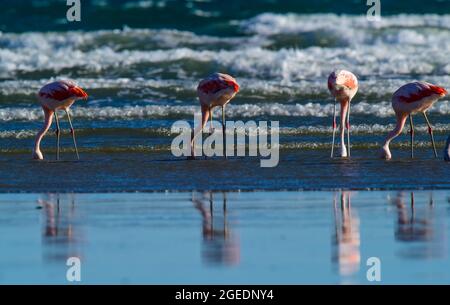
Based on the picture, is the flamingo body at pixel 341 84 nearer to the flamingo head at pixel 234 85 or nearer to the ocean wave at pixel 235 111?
the flamingo head at pixel 234 85

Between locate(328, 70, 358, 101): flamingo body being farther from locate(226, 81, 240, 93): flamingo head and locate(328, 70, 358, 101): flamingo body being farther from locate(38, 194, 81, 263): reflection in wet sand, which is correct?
locate(38, 194, 81, 263): reflection in wet sand

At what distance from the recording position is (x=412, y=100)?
17078 mm

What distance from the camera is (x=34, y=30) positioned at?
34.2 metres

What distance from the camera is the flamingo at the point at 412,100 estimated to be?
55.1 feet

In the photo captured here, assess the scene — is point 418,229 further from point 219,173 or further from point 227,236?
point 219,173

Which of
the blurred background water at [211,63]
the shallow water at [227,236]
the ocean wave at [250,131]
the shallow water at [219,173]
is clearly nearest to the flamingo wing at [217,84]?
the shallow water at [219,173]

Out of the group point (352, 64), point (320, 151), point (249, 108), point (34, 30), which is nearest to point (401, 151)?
point (320, 151)

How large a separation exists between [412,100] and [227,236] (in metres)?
6.92

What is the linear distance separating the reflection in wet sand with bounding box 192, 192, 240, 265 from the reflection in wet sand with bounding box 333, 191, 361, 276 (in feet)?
2.64

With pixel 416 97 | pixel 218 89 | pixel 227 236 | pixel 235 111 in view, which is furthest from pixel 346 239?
pixel 235 111

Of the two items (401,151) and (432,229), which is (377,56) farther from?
(432,229)

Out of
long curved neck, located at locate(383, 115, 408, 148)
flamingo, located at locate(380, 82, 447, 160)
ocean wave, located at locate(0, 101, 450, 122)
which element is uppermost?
ocean wave, located at locate(0, 101, 450, 122)

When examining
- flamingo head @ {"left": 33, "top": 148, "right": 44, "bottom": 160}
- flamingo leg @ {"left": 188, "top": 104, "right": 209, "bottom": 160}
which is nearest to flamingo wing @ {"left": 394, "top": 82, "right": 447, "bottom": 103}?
flamingo leg @ {"left": 188, "top": 104, "right": 209, "bottom": 160}

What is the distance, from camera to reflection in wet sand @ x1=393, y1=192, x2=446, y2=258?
9953mm
